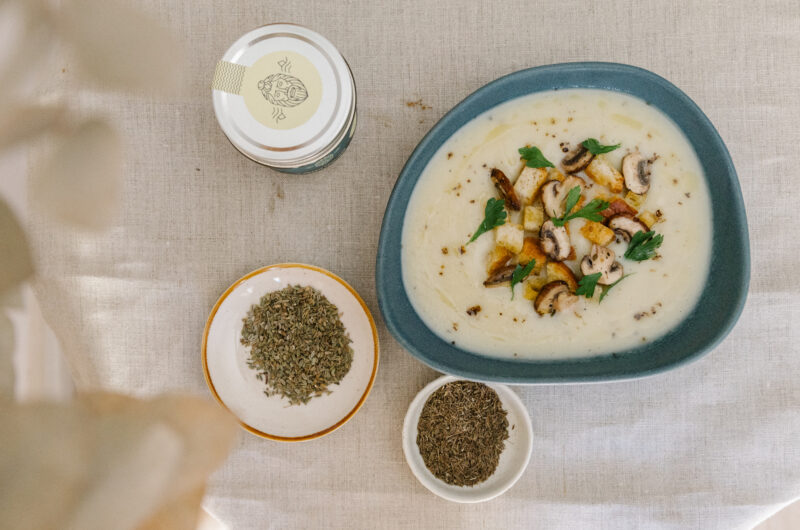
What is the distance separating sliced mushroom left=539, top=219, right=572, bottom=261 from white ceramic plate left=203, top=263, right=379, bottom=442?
38 centimetres

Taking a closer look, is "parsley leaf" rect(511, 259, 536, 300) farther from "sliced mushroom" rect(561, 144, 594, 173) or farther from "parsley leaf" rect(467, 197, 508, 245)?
"sliced mushroom" rect(561, 144, 594, 173)

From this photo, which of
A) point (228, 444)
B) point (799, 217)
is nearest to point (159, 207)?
point (228, 444)

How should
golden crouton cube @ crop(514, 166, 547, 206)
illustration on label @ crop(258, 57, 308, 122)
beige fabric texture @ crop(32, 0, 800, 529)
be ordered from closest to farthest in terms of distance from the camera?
illustration on label @ crop(258, 57, 308, 122) < golden crouton cube @ crop(514, 166, 547, 206) < beige fabric texture @ crop(32, 0, 800, 529)

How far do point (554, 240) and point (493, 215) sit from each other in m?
0.13

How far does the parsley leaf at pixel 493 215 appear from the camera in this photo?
113cm

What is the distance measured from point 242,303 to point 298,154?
365 mm

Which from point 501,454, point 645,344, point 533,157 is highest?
point 533,157

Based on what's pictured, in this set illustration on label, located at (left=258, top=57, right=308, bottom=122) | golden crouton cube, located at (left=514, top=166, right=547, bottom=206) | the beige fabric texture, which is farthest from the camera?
A: the beige fabric texture

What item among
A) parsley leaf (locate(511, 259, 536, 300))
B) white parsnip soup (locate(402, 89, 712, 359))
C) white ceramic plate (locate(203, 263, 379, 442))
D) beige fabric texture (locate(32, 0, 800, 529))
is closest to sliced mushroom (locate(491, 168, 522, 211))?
white parsnip soup (locate(402, 89, 712, 359))

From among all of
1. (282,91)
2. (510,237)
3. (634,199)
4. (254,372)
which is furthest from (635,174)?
(254,372)

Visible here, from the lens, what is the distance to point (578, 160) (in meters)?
1.15

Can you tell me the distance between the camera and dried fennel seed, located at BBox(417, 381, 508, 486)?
48.4 inches

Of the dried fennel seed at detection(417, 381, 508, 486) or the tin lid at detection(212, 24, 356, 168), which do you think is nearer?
the tin lid at detection(212, 24, 356, 168)

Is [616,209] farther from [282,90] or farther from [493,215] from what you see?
[282,90]
